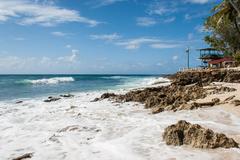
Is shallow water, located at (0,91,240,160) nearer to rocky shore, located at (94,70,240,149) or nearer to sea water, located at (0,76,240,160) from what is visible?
sea water, located at (0,76,240,160)

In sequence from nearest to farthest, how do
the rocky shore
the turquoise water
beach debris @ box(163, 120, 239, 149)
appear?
beach debris @ box(163, 120, 239, 149) < the rocky shore < the turquoise water

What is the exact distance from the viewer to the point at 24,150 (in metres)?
8.46

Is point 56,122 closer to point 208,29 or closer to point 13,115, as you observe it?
point 13,115

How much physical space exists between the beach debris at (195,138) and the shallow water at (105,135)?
0.21 metres

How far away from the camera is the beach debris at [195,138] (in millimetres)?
7416

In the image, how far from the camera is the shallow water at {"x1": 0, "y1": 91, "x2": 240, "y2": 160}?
746cm

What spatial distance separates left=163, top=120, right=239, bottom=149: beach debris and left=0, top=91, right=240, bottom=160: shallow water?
21 cm

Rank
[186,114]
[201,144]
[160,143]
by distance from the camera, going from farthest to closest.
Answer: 1. [186,114]
2. [160,143]
3. [201,144]

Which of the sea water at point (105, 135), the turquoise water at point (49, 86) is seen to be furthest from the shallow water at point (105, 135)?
the turquoise water at point (49, 86)

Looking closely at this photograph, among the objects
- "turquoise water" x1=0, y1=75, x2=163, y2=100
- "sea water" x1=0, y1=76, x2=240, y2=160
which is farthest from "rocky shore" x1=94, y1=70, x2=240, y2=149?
"turquoise water" x1=0, y1=75, x2=163, y2=100

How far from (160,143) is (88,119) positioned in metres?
5.31

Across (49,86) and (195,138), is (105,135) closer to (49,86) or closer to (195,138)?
(195,138)

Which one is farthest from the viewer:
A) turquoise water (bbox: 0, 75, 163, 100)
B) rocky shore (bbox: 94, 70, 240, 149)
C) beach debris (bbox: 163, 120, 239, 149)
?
turquoise water (bbox: 0, 75, 163, 100)

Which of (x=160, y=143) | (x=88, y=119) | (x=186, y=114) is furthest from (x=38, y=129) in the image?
(x=186, y=114)
